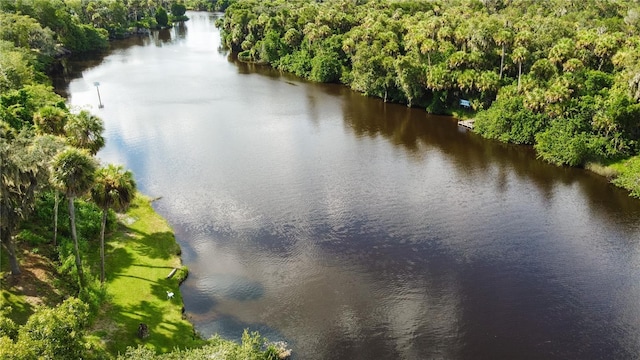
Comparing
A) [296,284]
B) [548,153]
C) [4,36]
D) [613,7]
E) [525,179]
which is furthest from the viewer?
[613,7]

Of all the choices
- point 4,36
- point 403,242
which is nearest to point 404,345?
point 403,242

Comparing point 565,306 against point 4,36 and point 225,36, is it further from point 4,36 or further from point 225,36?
point 225,36

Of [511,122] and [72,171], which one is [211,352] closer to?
[72,171]

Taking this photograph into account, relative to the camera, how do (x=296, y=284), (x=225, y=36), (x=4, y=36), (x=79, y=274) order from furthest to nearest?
Result: (x=225, y=36) < (x=4, y=36) < (x=296, y=284) < (x=79, y=274)

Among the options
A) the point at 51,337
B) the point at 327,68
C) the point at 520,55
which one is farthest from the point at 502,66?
the point at 51,337

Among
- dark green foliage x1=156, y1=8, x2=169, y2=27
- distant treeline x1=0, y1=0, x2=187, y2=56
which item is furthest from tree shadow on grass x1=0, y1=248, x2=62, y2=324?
dark green foliage x1=156, y1=8, x2=169, y2=27

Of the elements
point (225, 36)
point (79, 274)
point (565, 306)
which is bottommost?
point (565, 306)

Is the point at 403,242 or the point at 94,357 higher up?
the point at 94,357
